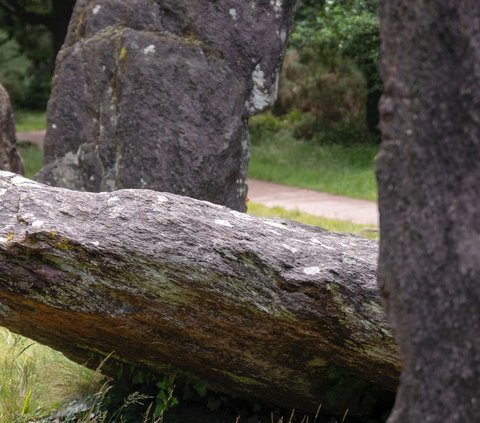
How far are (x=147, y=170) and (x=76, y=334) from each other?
2498mm

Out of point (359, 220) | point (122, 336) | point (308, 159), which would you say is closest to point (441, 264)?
point (122, 336)

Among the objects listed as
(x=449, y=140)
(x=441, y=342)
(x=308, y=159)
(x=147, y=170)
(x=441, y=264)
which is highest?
(x=449, y=140)

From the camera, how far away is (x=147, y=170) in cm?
628

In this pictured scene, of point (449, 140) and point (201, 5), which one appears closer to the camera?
point (449, 140)

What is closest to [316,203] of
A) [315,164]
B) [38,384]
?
[315,164]

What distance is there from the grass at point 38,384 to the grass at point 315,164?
8.58 meters

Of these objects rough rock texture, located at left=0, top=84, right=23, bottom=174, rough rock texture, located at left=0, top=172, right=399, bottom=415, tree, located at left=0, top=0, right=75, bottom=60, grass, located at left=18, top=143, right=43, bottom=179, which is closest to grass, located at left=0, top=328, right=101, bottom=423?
rough rock texture, located at left=0, top=172, right=399, bottom=415

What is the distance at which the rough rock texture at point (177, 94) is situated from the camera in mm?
6266

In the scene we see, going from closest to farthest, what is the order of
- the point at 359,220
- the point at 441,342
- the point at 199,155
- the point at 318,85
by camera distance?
the point at 441,342
the point at 199,155
the point at 359,220
the point at 318,85

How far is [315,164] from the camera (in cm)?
1675

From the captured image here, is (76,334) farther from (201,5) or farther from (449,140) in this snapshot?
(201,5)

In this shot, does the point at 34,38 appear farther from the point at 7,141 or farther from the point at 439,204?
the point at 439,204

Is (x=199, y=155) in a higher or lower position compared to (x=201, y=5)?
lower

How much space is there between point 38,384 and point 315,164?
1249 cm
